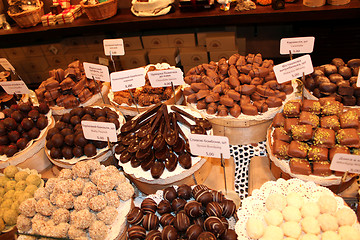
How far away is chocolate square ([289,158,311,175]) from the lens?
167 cm

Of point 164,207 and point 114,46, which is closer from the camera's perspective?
point 164,207

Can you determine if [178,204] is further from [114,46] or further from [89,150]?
[114,46]

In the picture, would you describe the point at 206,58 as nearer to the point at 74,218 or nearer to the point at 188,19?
the point at 188,19

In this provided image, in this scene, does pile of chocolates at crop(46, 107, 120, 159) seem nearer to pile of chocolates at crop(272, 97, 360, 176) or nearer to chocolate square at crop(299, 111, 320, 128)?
pile of chocolates at crop(272, 97, 360, 176)

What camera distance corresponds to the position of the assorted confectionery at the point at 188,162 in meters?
1.54

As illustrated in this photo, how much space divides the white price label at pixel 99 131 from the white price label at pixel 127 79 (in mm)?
409

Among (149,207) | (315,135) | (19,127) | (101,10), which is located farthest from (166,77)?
(101,10)

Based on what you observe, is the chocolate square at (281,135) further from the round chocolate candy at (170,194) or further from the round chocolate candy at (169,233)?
the round chocolate candy at (169,233)

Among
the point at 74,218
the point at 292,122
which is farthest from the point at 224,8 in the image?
the point at 74,218

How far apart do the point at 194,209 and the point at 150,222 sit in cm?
25

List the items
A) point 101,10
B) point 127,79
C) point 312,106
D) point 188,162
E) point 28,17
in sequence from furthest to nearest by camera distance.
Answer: point 28,17 < point 101,10 < point 127,79 < point 312,106 < point 188,162

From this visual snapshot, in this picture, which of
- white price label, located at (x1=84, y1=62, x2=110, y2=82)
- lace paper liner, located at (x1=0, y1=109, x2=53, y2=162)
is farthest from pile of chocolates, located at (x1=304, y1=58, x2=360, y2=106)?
lace paper liner, located at (x1=0, y1=109, x2=53, y2=162)

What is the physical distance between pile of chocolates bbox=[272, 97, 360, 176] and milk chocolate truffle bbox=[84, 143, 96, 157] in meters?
1.21

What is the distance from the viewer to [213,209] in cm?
154
